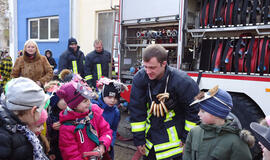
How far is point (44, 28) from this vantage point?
1136cm

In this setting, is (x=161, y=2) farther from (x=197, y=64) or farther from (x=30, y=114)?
(x=30, y=114)

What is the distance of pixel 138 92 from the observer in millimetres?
2551

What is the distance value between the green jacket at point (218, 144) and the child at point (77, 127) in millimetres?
938

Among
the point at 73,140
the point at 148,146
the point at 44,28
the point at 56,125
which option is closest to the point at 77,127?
the point at 73,140

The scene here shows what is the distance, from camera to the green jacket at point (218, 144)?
1843 millimetres

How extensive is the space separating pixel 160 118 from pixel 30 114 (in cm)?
130

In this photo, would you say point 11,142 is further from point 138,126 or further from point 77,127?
point 138,126

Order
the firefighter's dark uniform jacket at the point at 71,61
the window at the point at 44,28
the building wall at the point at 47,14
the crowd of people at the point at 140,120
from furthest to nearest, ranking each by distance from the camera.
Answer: the window at the point at 44,28, the building wall at the point at 47,14, the firefighter's dark uniform jacket at the point at 71,61, the crowd of people at the point at 140,120

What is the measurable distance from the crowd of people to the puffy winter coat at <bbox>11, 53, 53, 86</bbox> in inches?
67.7

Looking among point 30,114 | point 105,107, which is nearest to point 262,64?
point 105,107

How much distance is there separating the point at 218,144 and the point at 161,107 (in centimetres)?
68

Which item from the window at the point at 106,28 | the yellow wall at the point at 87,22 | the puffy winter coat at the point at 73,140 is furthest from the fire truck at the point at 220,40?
the yellow wall at the point at 87,22

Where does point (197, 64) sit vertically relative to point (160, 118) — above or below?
above

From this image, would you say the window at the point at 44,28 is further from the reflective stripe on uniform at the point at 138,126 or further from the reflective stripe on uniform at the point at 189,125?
the reflective stripe on uniform at the point at 189,125
